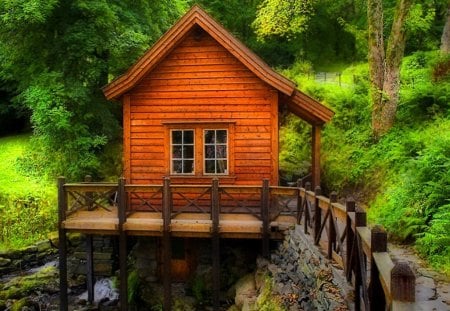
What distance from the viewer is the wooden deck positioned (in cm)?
1180

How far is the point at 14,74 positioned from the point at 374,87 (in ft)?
46.1

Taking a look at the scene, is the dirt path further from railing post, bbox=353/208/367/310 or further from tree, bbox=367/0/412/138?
tree, bbox=367/0/412/138

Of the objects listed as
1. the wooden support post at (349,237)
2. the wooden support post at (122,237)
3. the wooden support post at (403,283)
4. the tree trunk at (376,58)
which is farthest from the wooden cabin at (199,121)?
the wooden support post at (403,283)

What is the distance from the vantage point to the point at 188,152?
14.2 meters

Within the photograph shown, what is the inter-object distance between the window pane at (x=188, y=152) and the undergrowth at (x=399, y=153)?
212 inches

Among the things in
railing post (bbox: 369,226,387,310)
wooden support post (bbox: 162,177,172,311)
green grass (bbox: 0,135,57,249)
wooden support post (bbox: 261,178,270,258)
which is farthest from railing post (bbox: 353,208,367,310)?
green grass (bbox: 0,135,57,249)

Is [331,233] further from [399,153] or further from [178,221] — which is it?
[399,153]

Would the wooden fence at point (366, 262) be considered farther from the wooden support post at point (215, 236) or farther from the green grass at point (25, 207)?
the green grass at point (25, 207)

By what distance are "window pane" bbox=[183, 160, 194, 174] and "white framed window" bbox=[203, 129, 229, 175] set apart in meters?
0.42

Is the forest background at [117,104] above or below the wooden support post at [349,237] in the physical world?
above

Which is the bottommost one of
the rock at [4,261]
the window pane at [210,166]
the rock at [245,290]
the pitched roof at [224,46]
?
the rock at [4,261]

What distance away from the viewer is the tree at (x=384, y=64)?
620 inches

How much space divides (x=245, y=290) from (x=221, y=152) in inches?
167

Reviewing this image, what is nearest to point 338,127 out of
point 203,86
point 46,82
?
point 203,86
